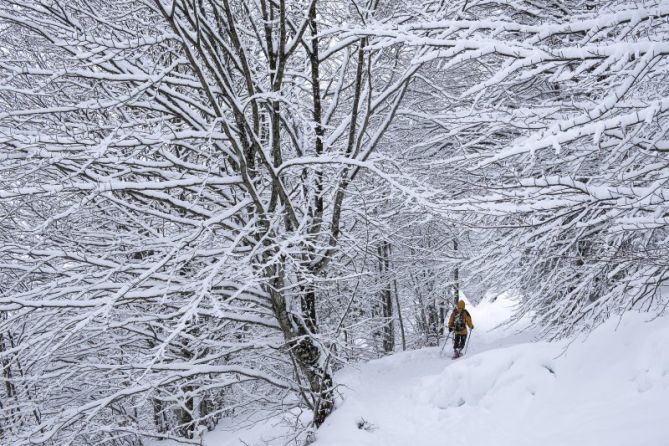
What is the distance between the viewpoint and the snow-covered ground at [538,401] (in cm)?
352

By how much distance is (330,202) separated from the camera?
18.7 ft

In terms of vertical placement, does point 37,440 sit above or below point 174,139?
below

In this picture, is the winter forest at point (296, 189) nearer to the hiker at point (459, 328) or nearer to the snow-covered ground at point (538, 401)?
the snow-covered ground at point (538, 401)

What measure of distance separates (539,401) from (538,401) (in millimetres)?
14

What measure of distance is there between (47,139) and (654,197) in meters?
5.51

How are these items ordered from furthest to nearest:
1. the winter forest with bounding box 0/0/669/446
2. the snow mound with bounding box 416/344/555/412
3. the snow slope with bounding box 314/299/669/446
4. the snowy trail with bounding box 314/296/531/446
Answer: the snowy trail with bounding box 314/296/531/446 < the snow mound with bounding box 416/344/555/412 < the snow slope with bounding box 314/299/669/446 < the winter forest with bounding box 0/0/669/446

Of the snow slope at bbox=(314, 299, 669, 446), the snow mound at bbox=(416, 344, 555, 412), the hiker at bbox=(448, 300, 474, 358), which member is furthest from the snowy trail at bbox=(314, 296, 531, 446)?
the hiker at bbox=(448, 300, 474, 358)

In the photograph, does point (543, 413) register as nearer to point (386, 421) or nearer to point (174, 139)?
point (386, 421)

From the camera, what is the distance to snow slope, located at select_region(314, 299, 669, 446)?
3516mm

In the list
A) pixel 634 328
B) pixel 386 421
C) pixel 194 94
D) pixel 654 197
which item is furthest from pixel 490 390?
pixel 194 94

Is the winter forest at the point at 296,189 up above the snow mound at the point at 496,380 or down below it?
above

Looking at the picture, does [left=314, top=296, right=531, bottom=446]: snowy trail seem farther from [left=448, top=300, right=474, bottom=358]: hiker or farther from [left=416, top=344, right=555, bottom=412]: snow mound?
[left=448, top=300, right=474, bottom=358]: hiker

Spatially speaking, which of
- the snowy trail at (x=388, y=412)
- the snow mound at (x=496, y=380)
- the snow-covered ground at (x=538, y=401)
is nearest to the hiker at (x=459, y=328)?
the snowy trail at (x=388, y=412)

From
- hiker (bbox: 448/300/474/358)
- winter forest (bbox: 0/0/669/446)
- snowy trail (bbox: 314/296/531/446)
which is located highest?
winter forest (bbox: 0/0/669/446)
